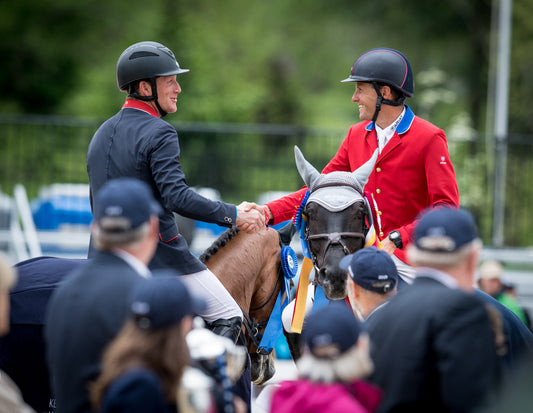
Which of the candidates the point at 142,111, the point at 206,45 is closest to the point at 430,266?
the point at 142,111

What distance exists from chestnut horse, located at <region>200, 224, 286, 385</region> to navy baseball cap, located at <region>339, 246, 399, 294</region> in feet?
4.87

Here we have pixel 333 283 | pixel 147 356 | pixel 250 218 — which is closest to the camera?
pixel 147 356

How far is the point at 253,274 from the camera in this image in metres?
4.91

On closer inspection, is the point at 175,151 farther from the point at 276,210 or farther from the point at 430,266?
the point at 430,266

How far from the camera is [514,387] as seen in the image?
7.44 ft

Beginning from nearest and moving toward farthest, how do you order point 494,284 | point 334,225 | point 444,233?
point 444,233, point 334,225, point 494,284

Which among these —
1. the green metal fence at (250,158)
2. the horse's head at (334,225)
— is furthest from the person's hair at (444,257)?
the green metal fence at (250,158)

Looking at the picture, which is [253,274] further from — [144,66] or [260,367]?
[144,66]

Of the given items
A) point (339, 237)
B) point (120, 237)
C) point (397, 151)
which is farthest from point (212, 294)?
point (120, 237)

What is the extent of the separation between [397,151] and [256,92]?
764 inches

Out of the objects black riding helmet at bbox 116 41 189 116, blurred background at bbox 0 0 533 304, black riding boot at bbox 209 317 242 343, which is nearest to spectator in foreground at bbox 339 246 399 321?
black riding boot at bbox 209 317 242 343

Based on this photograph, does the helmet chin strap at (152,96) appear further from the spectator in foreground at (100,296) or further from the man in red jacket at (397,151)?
the spectator in foreground at (100,296)

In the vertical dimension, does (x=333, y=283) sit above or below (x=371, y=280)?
below

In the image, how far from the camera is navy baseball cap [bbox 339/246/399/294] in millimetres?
3301
